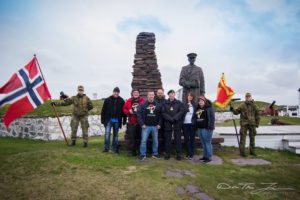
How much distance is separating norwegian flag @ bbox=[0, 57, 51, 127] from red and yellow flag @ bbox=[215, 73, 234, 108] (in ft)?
19.8

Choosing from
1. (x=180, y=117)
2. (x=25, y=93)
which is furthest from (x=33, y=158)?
(x=180, y=117)

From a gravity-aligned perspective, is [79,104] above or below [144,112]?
above

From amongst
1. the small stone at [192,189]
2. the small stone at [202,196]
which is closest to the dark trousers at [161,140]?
the small stone at [192,189]

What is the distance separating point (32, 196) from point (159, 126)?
4.01m

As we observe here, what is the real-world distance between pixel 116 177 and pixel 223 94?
508cm

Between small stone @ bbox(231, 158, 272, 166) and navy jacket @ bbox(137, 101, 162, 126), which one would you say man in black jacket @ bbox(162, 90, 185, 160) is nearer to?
navy jacket @ bbox(137, 101, 162, 126)

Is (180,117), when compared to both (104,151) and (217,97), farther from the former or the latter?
(104,151)

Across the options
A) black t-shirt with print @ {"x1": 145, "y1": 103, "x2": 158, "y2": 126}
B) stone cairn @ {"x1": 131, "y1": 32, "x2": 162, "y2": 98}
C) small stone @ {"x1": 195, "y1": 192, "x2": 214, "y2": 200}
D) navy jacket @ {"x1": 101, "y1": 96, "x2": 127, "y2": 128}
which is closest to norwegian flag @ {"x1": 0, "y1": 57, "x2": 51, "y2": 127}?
navy jacket @ {"x1": 101, "y1": 96, "x2": 127, "y2": 128}

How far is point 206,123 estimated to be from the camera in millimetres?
7684

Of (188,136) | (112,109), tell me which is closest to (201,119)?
(188,136)

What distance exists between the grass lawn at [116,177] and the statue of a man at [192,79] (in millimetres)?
2706

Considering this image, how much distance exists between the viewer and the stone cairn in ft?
32.0

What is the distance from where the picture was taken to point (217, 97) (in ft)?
30.1

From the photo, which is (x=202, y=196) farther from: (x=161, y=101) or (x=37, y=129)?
(x=37, y=129)
